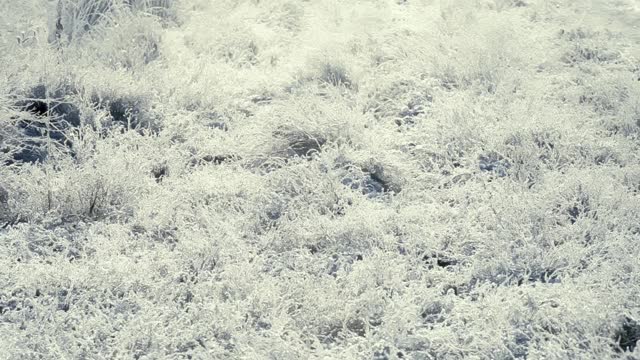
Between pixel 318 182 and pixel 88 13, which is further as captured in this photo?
pixel 88 13

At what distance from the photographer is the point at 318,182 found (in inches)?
Answer: 179

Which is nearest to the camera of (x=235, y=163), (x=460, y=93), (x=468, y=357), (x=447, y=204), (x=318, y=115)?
(x=468, y=357)

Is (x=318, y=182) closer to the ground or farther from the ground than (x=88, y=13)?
closer to the ground

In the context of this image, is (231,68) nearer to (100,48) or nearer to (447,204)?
(100,48)

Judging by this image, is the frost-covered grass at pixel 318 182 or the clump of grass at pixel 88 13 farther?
the clump of grass at pixel 88 13

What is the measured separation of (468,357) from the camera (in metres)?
3.09

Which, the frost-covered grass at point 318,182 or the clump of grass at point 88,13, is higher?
the clump of grass at point 88,13

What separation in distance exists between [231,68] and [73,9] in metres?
1.73

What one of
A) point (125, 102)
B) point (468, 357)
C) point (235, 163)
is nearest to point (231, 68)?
point (125, 102)

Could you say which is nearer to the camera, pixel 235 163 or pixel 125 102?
pixel 235 163

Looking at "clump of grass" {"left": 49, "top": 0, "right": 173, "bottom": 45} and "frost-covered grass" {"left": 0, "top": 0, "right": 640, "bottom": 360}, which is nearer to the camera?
"frost-covered grass" {"left": 0, "top": 0, "right": 640, "bottom": 360}

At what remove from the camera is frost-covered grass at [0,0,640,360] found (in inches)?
131

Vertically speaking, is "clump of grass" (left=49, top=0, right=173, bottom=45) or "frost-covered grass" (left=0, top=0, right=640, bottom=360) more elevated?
"clump of grass" (left=49, top=0, right=173, bottom=45)

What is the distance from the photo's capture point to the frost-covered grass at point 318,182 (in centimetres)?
332
